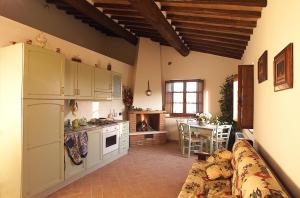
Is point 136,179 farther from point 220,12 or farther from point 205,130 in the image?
point 220,12

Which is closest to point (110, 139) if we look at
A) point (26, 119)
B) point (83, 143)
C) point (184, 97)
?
point (83, 143)

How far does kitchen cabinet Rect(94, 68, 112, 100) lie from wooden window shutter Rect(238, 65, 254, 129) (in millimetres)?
2771

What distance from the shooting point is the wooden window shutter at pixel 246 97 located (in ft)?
11.8

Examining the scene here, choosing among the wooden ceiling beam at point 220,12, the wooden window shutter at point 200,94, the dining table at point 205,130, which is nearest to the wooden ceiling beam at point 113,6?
the wooden ceiling beam at point 220,12

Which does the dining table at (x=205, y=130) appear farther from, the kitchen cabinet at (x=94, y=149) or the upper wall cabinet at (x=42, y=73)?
the upper wall cabinet at (x=42, y=73)

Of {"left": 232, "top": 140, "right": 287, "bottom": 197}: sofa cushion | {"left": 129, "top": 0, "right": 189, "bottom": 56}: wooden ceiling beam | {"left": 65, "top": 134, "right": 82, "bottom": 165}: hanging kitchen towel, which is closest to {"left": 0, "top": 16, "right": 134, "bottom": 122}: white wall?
{"left": 65, "top": 134, "right": 82, "bottom": 165}: hanging kitchen towel

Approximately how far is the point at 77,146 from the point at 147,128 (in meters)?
3.32

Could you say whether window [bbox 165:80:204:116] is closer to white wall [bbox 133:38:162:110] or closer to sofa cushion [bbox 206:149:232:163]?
white wall [bbox 133:38:162:110]

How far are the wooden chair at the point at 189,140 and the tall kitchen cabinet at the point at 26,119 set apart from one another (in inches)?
121

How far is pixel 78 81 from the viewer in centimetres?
404

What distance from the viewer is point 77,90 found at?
13.1ft

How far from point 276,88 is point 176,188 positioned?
86.7 inches

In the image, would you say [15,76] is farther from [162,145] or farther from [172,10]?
[162,145]

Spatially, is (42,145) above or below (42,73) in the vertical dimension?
below
